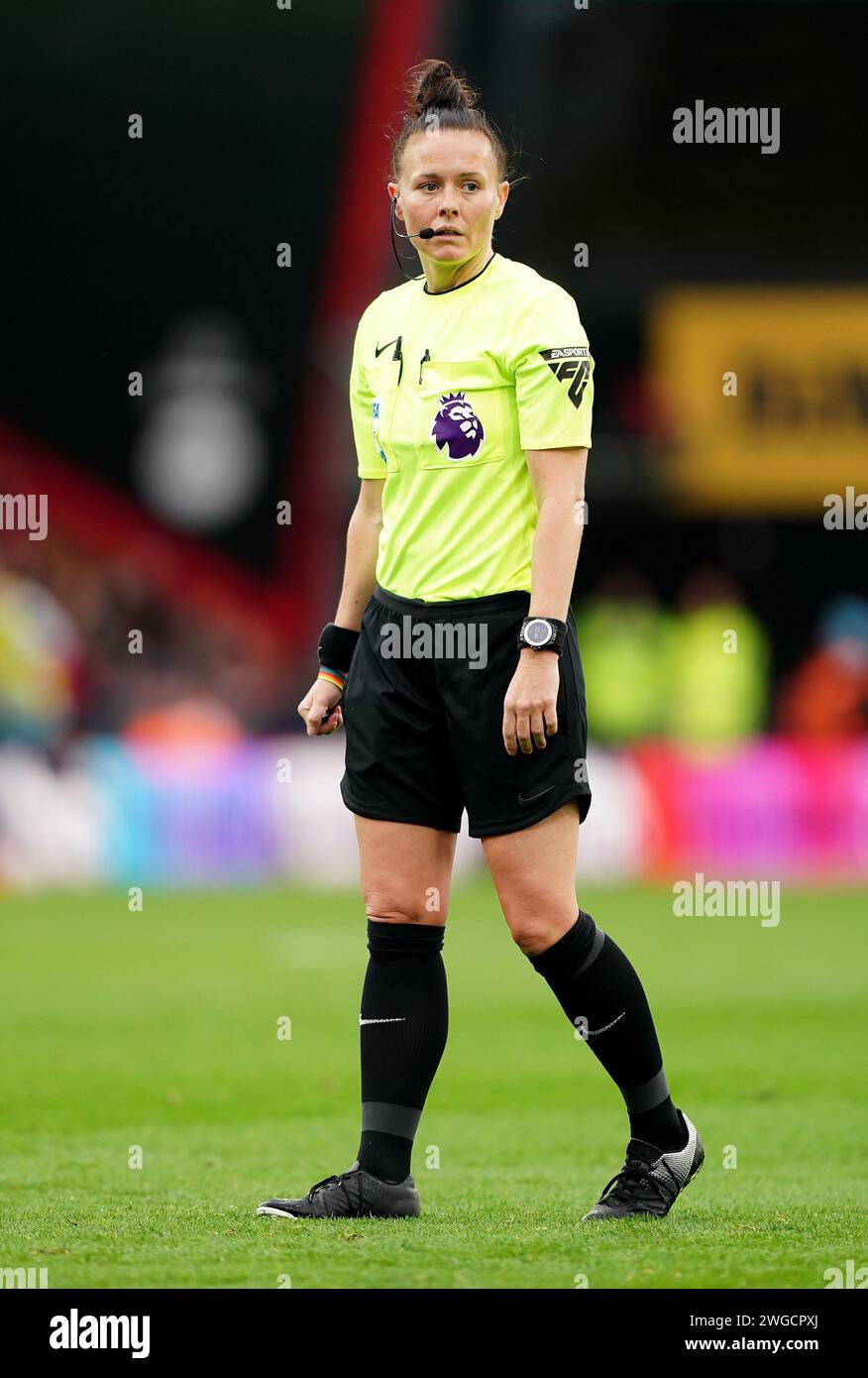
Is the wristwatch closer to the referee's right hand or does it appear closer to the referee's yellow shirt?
the referee's yellow shirt

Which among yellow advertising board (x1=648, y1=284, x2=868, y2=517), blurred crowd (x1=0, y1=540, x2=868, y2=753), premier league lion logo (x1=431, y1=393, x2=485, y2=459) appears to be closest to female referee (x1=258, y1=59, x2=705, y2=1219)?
premier league lion logo (x1=431, y1=393, x2=485, y2=459)

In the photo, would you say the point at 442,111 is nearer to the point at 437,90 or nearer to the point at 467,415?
the point at 437,90

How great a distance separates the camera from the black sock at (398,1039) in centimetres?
502

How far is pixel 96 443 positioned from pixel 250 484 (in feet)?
6.17

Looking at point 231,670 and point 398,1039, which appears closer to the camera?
point 398,1039

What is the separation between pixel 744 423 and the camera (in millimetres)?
21922

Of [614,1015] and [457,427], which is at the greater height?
[457,427]

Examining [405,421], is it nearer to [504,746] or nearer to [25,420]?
[504,746]

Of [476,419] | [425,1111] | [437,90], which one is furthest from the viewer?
[425,1111]

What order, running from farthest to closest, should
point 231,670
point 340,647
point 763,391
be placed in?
point 231,670, point 763,391, point 340,647

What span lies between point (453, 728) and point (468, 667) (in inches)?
5.6

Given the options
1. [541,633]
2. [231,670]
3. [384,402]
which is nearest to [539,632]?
[541,633]

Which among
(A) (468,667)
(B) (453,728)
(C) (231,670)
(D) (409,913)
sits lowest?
(D) (409,913)

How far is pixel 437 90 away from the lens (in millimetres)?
5012
